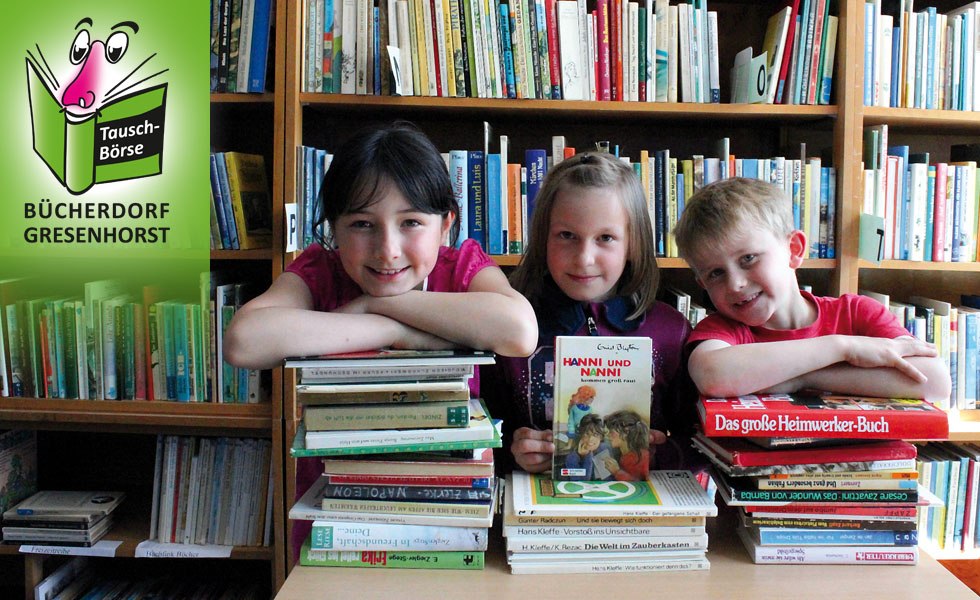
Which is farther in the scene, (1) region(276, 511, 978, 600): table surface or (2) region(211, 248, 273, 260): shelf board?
(2) region(211, 248, 273, 260): shelf board

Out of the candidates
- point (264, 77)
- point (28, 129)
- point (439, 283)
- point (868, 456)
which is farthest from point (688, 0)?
point (28, 129)

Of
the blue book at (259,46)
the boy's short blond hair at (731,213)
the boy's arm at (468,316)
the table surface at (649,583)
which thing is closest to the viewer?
the table surface at (649,583)

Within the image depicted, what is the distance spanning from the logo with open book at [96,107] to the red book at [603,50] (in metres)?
1.22

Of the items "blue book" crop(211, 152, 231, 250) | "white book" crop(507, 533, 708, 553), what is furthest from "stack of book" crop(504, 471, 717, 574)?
"blue book" crop(211, 152, 231, 250)

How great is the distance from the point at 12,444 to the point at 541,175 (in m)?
1.69

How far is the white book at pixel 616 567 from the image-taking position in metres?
0.94

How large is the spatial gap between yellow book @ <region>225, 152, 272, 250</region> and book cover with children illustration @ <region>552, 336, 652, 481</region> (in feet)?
4.16

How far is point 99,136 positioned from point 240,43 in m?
0.54

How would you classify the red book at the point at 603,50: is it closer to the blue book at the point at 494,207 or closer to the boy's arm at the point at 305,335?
the blue book at the point at 494,207

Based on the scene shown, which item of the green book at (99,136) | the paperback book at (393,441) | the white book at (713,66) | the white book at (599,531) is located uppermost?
the white book at (713,66)

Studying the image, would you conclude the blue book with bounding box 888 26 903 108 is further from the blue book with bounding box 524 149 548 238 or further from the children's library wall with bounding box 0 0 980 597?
the blue book with bounding box 524 149 548 238

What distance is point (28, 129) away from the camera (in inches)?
85.7

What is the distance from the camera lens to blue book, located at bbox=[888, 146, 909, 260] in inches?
80.8

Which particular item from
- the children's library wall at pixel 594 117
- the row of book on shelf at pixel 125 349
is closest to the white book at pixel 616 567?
the children's library wall at pixel 594 117
